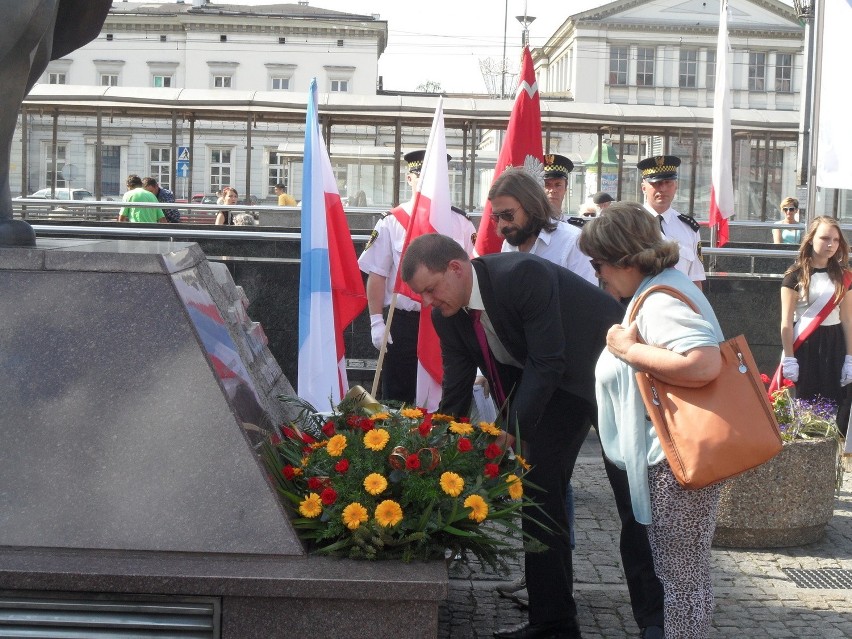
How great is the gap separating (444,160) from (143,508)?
390 centimetres

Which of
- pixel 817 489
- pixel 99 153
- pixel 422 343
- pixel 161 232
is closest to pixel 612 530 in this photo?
pixel 817 489

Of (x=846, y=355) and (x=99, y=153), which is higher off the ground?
(x=99, y=153)

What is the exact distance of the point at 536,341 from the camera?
382 cm

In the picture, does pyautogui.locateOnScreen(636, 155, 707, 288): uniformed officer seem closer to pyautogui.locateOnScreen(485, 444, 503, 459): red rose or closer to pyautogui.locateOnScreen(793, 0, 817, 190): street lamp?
pyautogui.locateOnScreen(793, 0, 817, 190): street lamp

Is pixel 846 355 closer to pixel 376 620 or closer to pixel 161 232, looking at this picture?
pixel 376 620

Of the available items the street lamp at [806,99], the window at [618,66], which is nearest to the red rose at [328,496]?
the street lamp at [806,99]

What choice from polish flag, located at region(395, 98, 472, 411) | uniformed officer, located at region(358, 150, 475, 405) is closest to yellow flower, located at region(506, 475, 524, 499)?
polish flag, located at region(395, 98, 472, 411)

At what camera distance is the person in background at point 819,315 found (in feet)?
23.2

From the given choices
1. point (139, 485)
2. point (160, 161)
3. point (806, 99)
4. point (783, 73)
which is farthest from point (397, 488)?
point (783, 73)

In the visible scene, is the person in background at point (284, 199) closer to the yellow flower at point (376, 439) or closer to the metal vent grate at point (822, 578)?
the metal vent grate at point (822, 578)

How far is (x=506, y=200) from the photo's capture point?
15.6ft

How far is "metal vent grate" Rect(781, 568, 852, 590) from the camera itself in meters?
5.03

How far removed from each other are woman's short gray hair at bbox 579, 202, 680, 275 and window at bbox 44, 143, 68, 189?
17001mm

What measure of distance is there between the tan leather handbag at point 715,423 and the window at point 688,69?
195ft
